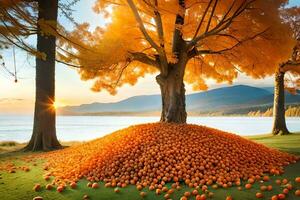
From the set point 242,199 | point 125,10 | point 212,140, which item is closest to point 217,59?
point 125,10

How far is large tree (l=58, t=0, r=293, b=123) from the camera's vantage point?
32.3 ft

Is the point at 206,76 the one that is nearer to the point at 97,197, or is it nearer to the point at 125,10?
the point at 125,10

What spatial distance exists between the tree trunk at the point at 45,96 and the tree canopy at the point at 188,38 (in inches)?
39.7

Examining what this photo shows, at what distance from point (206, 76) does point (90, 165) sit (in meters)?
8.77

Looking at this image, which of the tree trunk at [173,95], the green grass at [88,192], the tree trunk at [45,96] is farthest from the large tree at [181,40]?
the green grass at [88,192]

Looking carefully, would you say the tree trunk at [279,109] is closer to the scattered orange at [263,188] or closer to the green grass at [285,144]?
the green grass at [285,144]

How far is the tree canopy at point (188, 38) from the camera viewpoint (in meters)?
9.77

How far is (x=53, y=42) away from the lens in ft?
37.2

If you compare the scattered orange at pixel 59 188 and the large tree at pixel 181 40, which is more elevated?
the large tree at pixel 181 40

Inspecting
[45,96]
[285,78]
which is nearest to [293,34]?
[285,78]

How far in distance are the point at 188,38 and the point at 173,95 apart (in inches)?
106

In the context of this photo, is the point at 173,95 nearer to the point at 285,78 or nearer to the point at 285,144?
the point at 285,144

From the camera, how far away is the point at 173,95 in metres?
10.9

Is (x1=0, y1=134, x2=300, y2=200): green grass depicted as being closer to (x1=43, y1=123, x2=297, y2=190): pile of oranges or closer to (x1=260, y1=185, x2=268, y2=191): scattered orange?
(x1=260, y1=185, x2=268, y2=191): scattered orange
